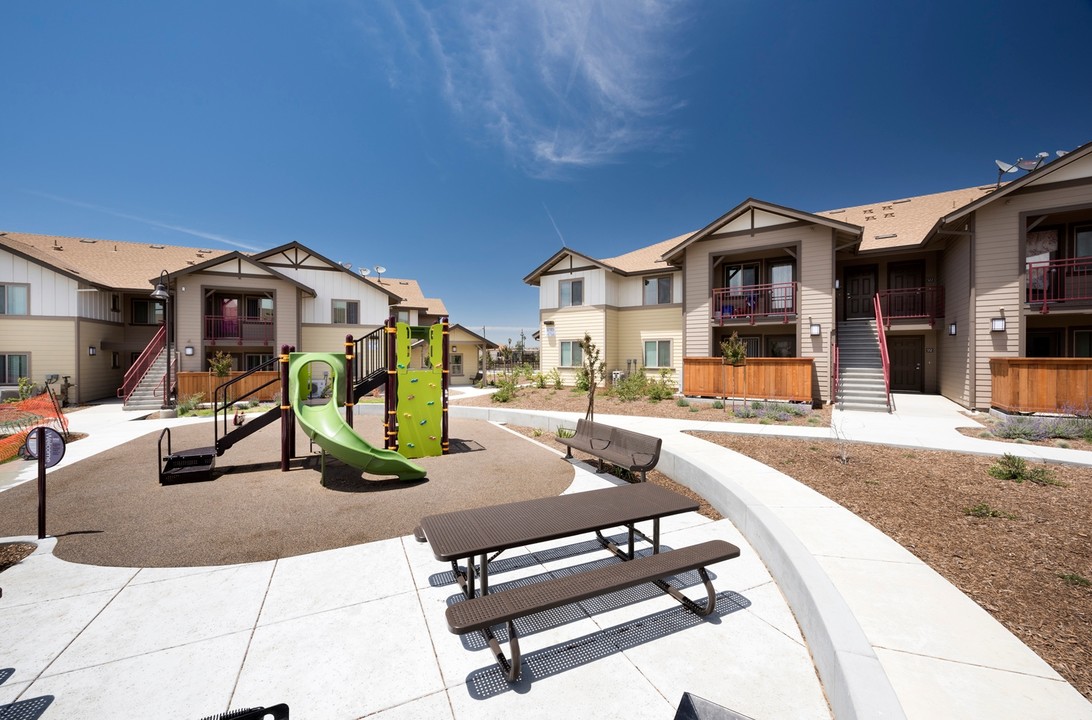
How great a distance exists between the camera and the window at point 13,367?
66.3 ft

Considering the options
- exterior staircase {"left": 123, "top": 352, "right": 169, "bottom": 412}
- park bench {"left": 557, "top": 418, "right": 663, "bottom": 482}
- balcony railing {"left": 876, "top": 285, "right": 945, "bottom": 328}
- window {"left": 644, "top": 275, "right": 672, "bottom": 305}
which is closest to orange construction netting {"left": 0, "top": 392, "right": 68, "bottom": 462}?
exterior staircase {"left": 123, "top": 352, "right": 169, "bottom": 412}

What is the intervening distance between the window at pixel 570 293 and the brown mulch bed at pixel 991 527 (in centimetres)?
1755

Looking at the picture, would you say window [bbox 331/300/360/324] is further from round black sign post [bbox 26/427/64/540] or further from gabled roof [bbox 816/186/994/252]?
gabled roof [bbox 816/186/994/252]

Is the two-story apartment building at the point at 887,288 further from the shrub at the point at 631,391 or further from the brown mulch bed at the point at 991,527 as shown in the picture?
the brown mulch bed at the point at 991,527

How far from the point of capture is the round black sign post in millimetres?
5094

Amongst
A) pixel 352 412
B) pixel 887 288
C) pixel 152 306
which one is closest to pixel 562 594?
pixel 352 412

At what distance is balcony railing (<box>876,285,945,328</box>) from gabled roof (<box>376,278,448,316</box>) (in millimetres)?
28248

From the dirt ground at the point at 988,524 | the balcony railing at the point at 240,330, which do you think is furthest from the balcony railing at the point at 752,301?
the balcony railing at the point at 240,330

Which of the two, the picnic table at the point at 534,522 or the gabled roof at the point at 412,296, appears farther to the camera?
the gabled roof at the point at 412,296

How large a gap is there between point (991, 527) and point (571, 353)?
20822 mm

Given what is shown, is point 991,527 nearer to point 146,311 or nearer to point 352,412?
point 352,412

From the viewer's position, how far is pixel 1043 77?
16.7 metres

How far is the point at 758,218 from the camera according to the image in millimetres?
18781

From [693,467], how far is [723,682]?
4375mm
